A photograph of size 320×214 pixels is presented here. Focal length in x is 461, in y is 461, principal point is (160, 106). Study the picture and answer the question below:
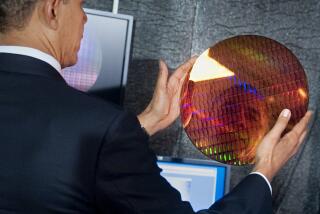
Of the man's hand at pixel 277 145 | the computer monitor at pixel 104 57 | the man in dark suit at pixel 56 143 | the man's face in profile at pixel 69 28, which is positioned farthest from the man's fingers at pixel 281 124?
the computer monitor at pixel 104 57

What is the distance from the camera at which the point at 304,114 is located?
578 mm

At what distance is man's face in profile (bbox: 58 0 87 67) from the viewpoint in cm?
50

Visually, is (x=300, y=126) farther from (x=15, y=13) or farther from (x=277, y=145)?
(x=15, y=13)

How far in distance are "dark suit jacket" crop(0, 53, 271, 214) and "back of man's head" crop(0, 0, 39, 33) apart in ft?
0.23

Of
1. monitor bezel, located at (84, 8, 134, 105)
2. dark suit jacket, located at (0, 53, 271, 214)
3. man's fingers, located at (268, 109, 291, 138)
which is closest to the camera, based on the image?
dark suit jacket, located at (0, 53, 271, 214)

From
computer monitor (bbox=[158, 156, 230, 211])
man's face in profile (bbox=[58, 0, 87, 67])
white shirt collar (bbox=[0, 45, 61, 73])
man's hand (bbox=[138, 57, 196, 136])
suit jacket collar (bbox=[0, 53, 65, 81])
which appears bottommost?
computer monitor (bbox=[158, 156, 230, 211])

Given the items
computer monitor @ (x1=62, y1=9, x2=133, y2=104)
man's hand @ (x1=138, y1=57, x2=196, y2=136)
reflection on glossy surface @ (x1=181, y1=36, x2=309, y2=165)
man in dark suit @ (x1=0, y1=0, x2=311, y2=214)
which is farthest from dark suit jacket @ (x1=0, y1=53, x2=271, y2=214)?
computer monitor @ (x1=62, y1=9, x2=133, y2=104)

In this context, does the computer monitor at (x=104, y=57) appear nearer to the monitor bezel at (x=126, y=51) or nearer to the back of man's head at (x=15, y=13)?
the monitor bezel at (x=126, y=51)

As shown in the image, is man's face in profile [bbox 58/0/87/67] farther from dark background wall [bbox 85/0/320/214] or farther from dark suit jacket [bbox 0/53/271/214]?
dark background wall [bbox 85/0/320/214]

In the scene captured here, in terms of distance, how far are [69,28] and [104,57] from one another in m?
0.35

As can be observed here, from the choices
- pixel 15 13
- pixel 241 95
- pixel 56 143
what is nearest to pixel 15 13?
pixel 15 13

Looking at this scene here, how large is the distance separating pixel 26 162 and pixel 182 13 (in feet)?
1.97

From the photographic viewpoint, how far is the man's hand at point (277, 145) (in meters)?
0.55

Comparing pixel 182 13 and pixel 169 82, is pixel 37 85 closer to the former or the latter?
pixel 169 82
